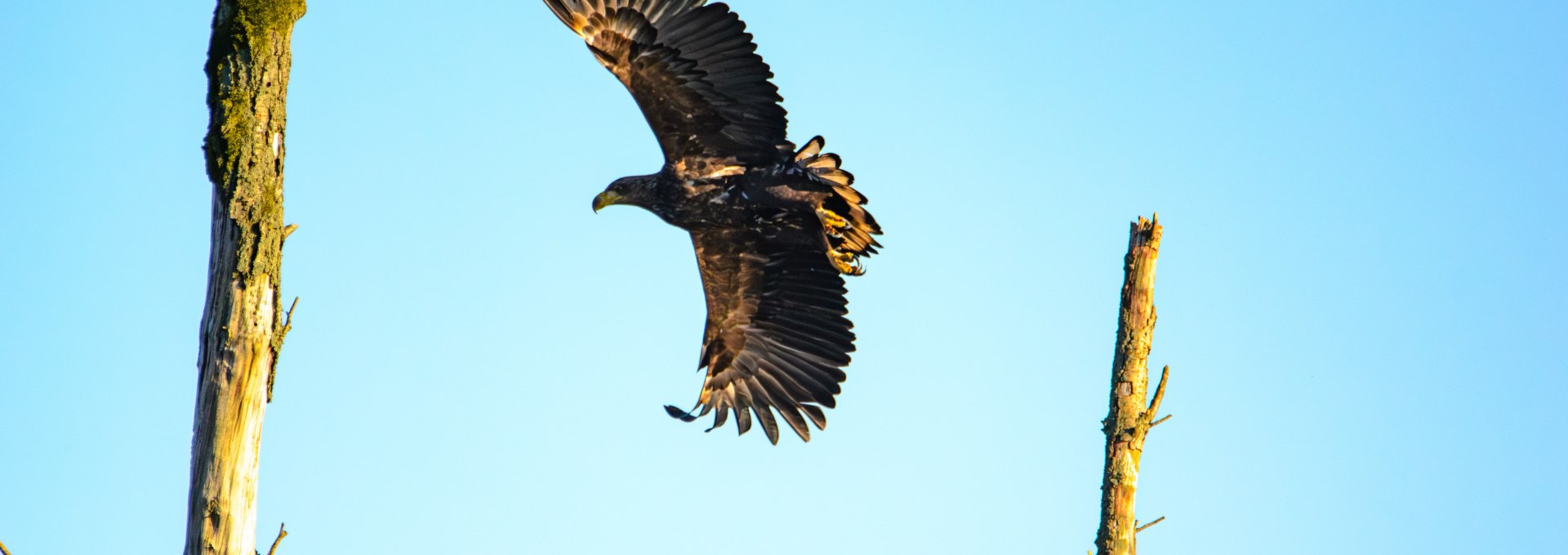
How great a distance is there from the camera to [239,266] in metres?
4.79

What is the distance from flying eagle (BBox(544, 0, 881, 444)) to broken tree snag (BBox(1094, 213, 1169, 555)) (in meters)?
1.70

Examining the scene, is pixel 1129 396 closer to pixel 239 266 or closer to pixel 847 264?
pixel 847 264

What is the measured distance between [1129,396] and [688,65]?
2506mm

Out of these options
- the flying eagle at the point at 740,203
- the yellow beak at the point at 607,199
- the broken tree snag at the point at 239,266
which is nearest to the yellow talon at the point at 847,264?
the flying eagle at the point at 740,203

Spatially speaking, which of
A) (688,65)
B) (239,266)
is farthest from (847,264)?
(239,266)

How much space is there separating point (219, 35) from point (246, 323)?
1142 mm

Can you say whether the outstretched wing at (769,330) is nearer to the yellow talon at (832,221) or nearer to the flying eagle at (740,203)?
the flying eagle at (740,203)

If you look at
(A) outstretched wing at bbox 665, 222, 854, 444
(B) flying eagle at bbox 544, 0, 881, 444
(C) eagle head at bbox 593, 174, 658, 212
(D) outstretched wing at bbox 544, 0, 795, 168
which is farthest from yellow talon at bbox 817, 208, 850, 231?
(C) eagle head at bbox 593, 174, 658, 212

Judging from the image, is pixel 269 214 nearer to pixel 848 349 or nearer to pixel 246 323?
pixel 246 323

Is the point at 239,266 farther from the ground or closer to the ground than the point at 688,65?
closer to the ground

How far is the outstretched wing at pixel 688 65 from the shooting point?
6.13m

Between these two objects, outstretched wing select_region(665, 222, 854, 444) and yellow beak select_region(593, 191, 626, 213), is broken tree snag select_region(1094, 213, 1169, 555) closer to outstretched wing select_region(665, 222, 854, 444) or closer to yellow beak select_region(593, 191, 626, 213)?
outstretched wing select_region(665, 222, 854, 444)

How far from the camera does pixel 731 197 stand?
675 cm

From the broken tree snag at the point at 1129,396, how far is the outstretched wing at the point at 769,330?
2.09 metres
